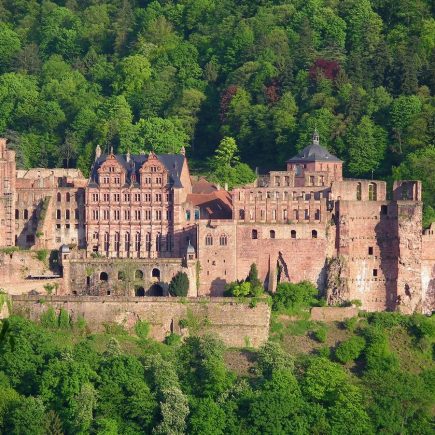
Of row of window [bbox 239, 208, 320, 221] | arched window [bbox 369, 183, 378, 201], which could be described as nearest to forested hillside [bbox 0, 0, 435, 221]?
arched window [bbox 369, 183, 378, 201]

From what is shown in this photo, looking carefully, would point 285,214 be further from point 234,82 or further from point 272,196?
point 234,82

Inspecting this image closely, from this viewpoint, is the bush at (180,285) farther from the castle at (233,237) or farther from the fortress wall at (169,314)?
the fortress wall at (169,314)

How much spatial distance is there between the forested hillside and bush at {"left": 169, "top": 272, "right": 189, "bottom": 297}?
15.4 metres

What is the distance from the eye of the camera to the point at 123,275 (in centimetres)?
9188

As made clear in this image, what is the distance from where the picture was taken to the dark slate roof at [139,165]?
9512 centimetres

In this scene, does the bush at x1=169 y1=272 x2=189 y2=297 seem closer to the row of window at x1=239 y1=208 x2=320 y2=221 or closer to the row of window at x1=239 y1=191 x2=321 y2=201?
the row of window at x1=239 y1=208 x2=320 y2=221

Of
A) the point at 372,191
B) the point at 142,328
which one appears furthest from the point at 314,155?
the point at 142,328

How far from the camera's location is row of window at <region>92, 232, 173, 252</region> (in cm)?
9419

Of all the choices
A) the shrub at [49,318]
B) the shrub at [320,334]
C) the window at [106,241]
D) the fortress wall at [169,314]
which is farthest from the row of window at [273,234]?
the shrub at [49,318]

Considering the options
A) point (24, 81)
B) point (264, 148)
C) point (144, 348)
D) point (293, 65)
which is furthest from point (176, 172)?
point (24, 81)

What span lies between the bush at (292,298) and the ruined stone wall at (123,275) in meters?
3.95

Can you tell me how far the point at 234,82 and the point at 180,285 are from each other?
31.8 meters

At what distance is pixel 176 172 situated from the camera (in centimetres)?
9544

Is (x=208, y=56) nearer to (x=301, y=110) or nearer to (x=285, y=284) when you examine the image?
(x=301, y=110)
